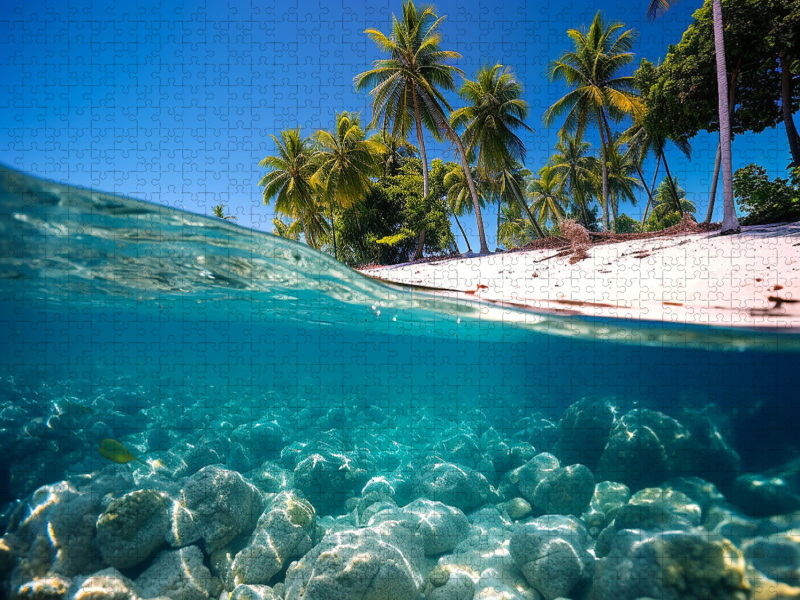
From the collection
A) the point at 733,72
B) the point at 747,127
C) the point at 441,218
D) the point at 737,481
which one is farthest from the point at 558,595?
the point at 747,127

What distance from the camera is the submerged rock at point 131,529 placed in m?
4.32

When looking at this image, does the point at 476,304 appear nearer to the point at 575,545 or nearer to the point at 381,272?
the point at 381,272

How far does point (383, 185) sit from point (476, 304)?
45.1 ft

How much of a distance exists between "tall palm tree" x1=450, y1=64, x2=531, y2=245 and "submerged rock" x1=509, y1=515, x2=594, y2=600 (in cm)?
1768

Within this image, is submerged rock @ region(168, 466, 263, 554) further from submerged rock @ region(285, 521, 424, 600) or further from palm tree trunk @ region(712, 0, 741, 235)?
palm tree trunk @ region(712, 0, 741, 235)

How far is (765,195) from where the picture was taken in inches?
388

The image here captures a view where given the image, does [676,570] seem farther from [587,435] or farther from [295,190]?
[295,190]

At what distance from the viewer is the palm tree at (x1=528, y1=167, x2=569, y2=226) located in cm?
3163

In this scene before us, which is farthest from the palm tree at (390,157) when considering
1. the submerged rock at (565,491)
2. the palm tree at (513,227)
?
the submerged rock at (565,491)

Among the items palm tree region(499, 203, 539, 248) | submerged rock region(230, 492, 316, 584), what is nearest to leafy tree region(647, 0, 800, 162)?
submerged rock region(230, 492, 316, 584)

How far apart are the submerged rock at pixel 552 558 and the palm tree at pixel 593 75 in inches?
765

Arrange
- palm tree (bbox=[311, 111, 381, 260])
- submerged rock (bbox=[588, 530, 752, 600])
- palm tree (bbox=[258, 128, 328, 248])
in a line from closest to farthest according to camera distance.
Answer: submerged rock (bbox=[588, 530, 752, 600])
palm tree (bbox=[311, 111, 381, 260])
palm tree (bbox=[258, 128, 328, 248])

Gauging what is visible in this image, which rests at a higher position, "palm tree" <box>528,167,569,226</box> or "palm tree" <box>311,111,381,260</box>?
"palm tree" <box>528,167,569,226</box>

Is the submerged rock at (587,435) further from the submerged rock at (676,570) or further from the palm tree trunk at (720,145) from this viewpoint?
the palm tree trunk at (720,145)
